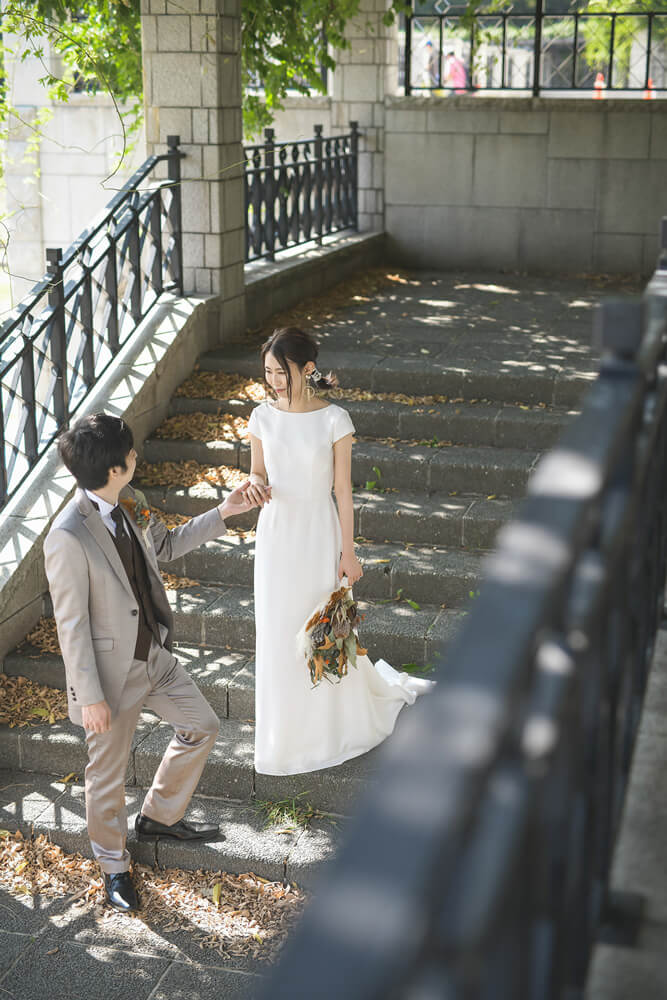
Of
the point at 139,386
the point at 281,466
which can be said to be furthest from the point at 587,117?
the point at 281,466

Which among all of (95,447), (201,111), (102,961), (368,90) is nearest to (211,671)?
(102,961)

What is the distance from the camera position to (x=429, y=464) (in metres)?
7.53

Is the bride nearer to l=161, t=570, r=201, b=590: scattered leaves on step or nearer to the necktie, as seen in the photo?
the necktie

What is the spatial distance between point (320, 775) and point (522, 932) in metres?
4.26

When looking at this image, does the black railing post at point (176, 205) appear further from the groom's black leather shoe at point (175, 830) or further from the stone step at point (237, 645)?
the groom's black leather shoe at point (175, 830)

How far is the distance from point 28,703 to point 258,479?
2025 millimetres

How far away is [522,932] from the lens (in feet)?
4.11

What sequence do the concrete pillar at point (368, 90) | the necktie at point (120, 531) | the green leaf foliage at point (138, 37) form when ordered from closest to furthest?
the necktie at point (120, 531)
the green leaf foliage at point (138, 37)
the concrete pillar at point (368, 90)

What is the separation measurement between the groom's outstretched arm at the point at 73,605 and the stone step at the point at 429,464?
11.2 ft

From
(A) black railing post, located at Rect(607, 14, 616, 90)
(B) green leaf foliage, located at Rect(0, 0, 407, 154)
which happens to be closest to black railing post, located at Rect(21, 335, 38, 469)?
(B) green leaf foliage, located at Rect(0, 0, 407, 154)

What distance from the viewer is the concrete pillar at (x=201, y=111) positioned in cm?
874

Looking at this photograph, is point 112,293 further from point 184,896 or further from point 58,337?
point 184,896

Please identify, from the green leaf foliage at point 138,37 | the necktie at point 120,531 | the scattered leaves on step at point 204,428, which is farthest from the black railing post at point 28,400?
the green leaf foliage at point 138,37

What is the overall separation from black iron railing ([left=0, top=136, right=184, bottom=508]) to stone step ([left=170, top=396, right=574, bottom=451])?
105 centimetres
